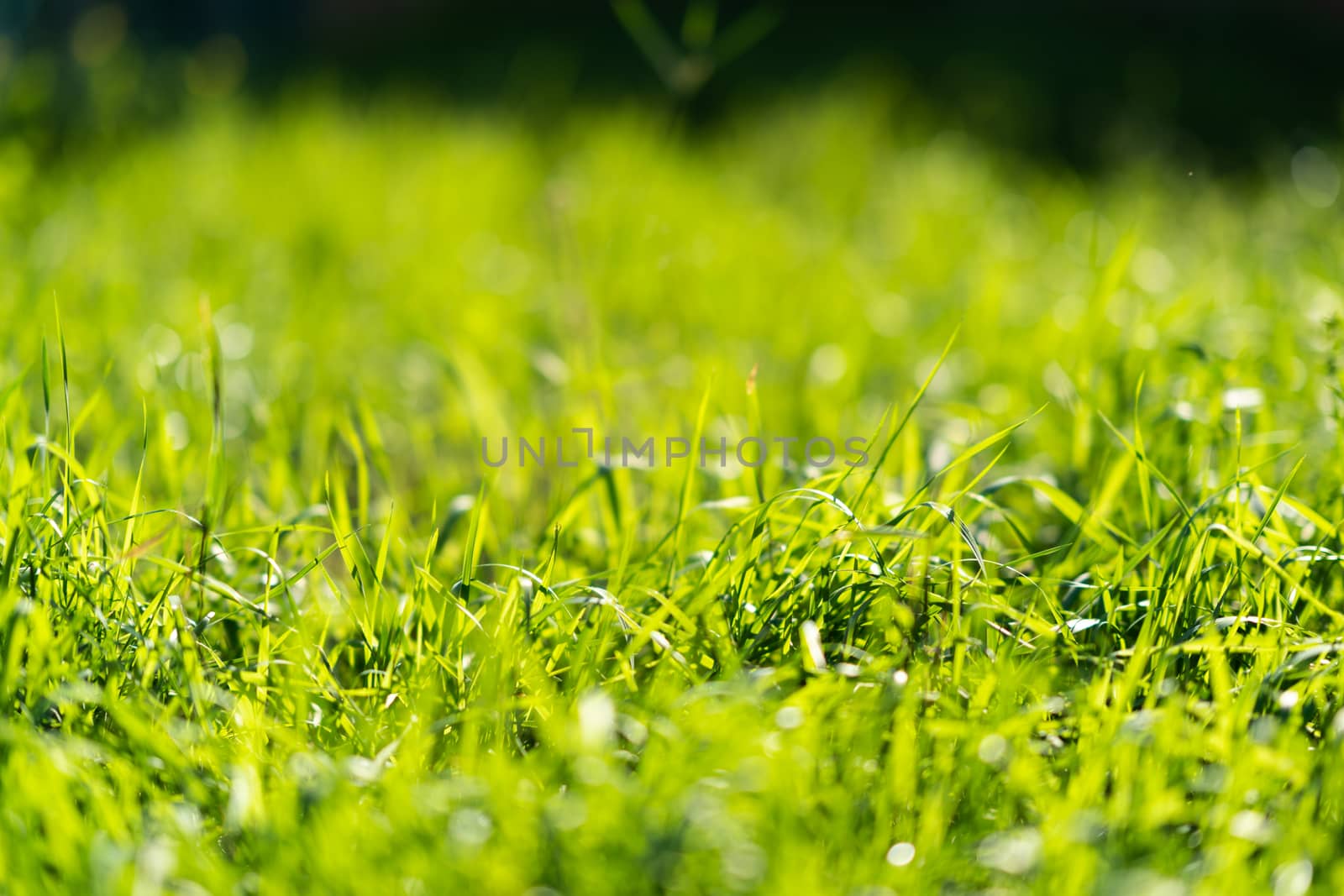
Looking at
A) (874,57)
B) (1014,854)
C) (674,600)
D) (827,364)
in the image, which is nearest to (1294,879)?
(1014,854)

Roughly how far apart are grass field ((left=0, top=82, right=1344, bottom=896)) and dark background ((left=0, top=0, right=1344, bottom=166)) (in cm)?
225

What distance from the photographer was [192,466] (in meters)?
1.80

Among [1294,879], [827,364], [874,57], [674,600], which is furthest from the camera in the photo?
[874,57]

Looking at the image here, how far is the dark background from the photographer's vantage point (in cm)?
507

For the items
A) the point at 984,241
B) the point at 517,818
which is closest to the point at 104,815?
the point at 517,818

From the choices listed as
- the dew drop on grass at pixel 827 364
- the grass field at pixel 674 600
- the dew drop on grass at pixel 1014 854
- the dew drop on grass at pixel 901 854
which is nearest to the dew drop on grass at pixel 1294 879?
the grass field at pixel 674 600

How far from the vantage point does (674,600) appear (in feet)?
4.29

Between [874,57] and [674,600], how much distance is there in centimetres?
564

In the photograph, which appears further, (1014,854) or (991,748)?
(991,748)

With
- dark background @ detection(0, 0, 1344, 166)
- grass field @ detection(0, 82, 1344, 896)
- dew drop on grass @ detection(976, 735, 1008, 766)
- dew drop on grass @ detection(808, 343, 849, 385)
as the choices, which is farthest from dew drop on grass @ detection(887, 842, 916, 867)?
dark background @ detection(0, 0, 1344, 166)

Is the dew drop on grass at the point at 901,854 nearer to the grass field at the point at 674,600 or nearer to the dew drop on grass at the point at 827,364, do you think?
the grass field at the point at 674,600

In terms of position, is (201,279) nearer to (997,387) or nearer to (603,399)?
(603,399)

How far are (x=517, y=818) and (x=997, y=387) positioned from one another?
1.68m

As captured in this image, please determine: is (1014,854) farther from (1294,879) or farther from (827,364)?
(827,364)
